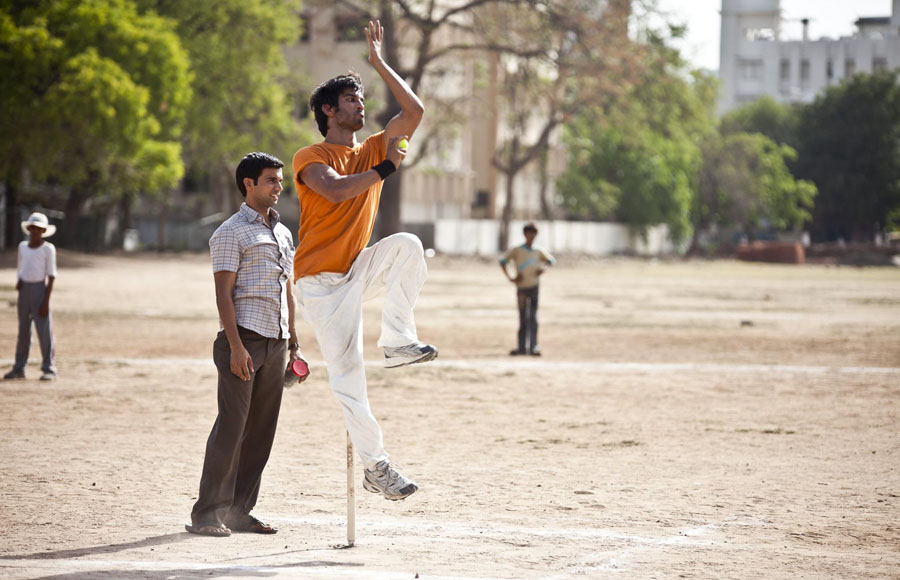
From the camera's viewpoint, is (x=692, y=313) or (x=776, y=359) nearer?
(x=776, y=359)

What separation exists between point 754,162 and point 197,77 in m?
45.6

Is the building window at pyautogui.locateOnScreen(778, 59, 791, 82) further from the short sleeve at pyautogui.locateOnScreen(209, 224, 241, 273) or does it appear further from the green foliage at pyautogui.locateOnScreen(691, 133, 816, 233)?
the short sleeve at pyautogui.locateOnScreen(209, 224, 241, 273)

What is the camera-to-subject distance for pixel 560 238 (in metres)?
72.9

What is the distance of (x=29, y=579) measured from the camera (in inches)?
216

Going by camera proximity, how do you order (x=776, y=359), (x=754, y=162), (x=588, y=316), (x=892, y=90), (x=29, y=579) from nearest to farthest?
(x=29, y=579), (x=776, y=359), (x=588, y=316), (x=754, y=162), (x=892, y=90)

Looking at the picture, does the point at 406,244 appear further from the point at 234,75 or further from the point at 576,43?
the point at 234,75

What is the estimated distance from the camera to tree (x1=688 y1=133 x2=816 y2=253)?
3216 inches

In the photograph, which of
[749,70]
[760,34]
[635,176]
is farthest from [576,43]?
[760,34]

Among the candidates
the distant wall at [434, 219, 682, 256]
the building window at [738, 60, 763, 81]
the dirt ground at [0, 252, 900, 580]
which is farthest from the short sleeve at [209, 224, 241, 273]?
the building window at [738, 60, 763, 81]

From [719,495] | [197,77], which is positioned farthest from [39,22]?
[719,495]

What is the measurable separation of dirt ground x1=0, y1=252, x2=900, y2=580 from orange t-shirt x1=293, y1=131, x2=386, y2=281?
4.50ft

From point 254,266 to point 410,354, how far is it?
1.00 metres

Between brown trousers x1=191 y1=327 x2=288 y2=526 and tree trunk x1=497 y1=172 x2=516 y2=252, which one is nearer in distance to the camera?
brown trousers x1=191 y1=327 x2=288 y2=526

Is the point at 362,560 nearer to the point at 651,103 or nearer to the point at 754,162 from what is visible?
the point at 651,103
